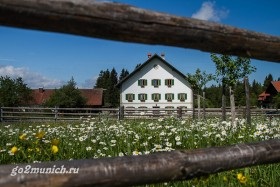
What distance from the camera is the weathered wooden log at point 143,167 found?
1.65 m

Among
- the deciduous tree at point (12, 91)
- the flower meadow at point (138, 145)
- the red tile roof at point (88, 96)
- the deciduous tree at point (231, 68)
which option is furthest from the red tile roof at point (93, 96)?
the flower meadow at point (138, 145)

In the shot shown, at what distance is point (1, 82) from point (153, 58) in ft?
79.6

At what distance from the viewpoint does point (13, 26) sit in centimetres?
150

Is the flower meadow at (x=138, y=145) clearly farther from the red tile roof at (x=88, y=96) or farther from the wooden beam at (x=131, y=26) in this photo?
the red tile roof at (x=88, y=96)

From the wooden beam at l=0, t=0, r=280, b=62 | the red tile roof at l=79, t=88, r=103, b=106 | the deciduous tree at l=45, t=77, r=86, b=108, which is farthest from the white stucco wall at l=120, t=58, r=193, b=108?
the wooden beam at l=0, t=0, r=280, b=62

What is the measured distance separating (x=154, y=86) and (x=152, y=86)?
1.08 feet

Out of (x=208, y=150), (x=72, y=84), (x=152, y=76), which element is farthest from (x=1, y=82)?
(x=208, y=150)

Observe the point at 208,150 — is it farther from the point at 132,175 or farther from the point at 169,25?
the point at 169,25

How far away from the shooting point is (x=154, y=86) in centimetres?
6222

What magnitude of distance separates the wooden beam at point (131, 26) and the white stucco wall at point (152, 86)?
194 feet

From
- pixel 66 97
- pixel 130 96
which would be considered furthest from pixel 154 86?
pixel 66 97

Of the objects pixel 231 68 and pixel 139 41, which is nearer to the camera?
pixel 139 41

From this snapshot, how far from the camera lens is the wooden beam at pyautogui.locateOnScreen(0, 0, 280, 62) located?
4.86ft

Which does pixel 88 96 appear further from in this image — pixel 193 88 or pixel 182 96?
pixel 193 88
